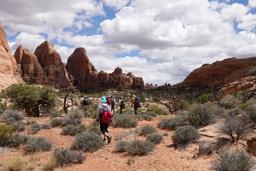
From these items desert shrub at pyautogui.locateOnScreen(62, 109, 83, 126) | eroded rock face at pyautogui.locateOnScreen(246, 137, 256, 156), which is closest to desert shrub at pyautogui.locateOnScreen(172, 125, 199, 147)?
eroded rock face at pyautogui.locateOnScreen(246, 137, 256, 156)

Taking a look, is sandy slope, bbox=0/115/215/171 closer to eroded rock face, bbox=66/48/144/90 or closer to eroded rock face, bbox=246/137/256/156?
eroded rock face, bbox=246/137/256/156

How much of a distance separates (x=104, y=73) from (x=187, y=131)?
398 ft

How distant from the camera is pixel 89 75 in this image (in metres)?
131

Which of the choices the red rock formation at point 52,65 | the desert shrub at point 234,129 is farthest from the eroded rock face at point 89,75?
the desert shrub at point 234,129

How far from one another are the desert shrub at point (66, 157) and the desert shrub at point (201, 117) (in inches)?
241

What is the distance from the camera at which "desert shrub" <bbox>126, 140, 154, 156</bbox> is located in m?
11.7

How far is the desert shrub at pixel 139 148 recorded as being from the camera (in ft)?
38.3

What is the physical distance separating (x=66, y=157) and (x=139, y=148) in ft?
7.81

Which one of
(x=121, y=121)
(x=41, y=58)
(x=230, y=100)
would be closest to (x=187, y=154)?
(x=121, y=121)

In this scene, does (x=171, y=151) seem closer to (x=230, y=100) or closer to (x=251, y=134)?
(x=251, y=134)

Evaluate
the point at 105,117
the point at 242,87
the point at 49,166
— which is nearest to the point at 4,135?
the point at 105,117

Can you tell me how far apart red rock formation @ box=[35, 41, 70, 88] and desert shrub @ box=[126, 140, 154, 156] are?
103 meters

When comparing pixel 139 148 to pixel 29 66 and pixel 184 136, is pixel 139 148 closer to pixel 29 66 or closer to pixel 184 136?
pixel 184 136

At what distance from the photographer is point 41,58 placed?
383ft
